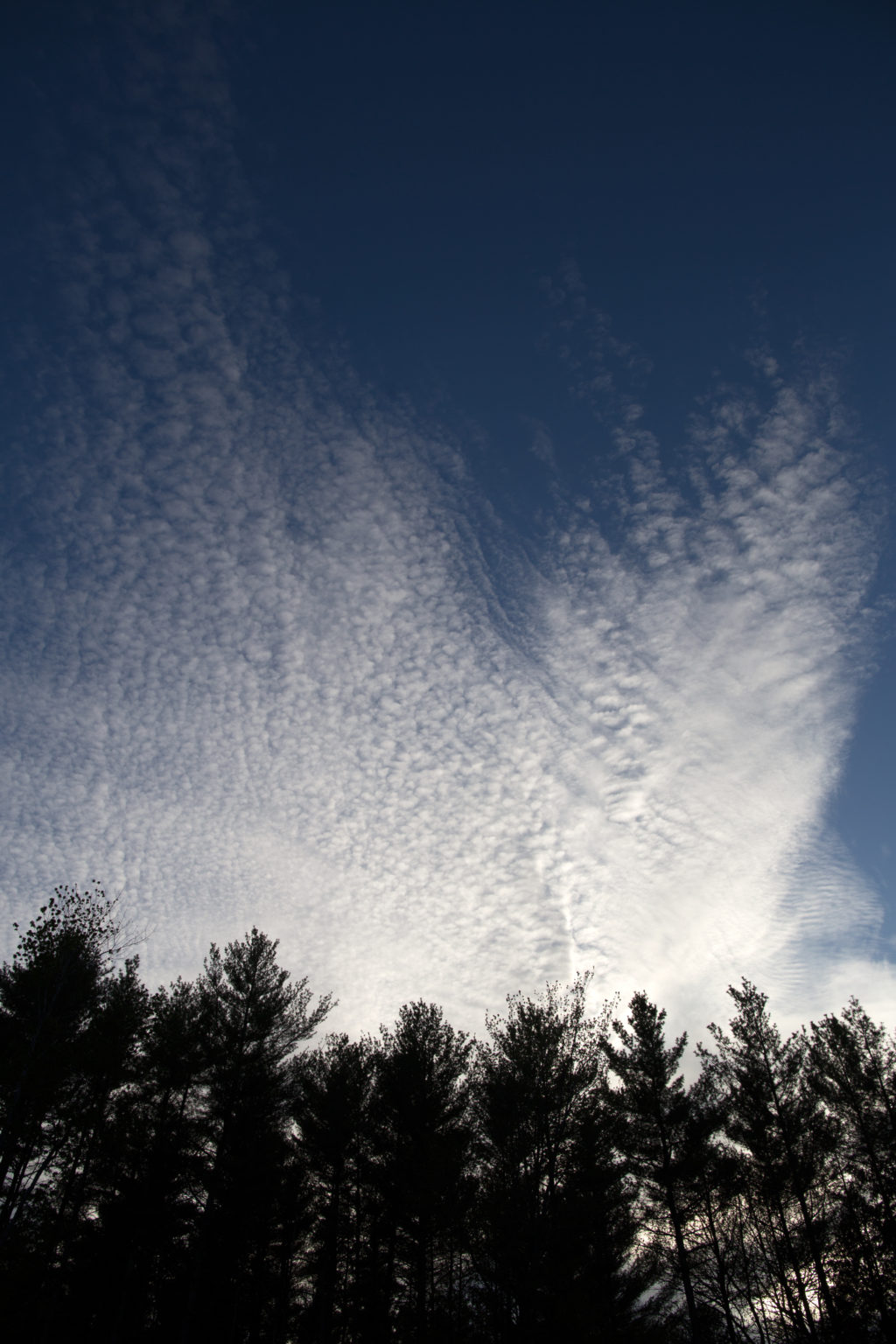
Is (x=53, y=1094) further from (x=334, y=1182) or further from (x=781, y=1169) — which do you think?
(x=781, y=1169)

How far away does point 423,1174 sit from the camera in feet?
59.4

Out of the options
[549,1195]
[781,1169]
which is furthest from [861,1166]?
[549,1195]

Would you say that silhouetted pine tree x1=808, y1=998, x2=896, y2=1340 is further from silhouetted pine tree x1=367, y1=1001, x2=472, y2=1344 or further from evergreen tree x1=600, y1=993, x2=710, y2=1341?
silhouetted pine tree x1=367, y1=1001, x2=472, y2=1344

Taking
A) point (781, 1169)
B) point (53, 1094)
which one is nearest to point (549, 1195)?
point (781, 1169)

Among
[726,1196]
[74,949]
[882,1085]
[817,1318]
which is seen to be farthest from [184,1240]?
[882,1085]

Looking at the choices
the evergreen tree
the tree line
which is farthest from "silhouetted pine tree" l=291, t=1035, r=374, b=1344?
the evergreen tree

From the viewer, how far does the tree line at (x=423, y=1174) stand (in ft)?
52.2

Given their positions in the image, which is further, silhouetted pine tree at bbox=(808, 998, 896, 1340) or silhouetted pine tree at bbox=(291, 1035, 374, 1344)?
silhouetted pine tree at bbox=(291, 1035, 374, 1344)

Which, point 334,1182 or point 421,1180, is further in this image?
point 334,1182

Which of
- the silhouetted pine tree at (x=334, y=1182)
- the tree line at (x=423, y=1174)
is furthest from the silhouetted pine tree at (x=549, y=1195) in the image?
the silhouetted pine tree at (x=334, y=1182)

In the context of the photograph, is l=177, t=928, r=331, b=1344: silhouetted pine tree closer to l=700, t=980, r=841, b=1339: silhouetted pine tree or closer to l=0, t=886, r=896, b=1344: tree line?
l=0, t=886, r=896, b=1344: tree line

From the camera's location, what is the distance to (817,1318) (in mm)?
19484

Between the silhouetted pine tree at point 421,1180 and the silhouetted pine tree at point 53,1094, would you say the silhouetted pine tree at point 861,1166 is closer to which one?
the silhouetted pine tree at point 421,1180

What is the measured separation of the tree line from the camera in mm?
15914
